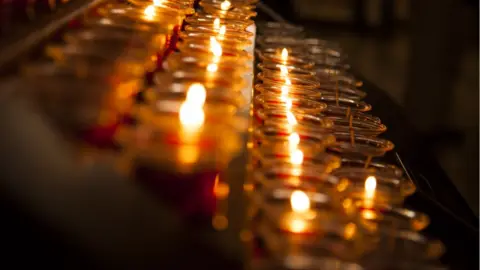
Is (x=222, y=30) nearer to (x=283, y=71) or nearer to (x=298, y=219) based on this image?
(x=283, y=71)

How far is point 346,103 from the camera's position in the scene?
2.34 meters

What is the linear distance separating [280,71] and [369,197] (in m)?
0.80

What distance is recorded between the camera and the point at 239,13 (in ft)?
9.25

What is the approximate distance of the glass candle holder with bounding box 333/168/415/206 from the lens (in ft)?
5.42

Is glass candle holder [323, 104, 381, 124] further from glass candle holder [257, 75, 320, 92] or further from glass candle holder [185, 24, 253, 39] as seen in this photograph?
glass candle holder [185, 24, 253, 39]

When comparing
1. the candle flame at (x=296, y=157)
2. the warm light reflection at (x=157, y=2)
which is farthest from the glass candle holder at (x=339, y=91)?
the candle flame at (x=296, y=157)

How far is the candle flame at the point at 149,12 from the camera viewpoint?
2.07 metres

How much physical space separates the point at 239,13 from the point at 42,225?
1.81 meters

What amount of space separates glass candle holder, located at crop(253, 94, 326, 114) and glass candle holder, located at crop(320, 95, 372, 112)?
0.83 ft

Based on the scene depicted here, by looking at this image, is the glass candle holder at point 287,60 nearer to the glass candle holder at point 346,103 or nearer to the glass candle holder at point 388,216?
the glass candle holder at point 346,103

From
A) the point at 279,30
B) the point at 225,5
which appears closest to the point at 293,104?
the point at 225,5

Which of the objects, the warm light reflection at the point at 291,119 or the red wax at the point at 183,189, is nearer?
the red wax at the point at 183,189

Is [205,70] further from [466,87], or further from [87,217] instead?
[466,87]

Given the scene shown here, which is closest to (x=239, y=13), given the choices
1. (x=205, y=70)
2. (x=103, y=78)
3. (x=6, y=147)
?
(x=205, y=70)
